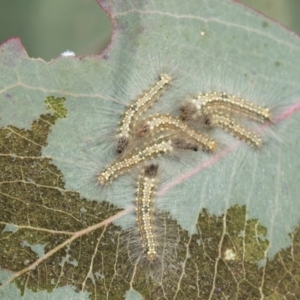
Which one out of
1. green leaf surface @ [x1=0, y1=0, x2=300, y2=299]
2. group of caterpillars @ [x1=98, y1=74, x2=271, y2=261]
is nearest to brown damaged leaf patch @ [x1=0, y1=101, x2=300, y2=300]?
green leaf surface @ [x1=0, y1=0, x2=300, y2=299]

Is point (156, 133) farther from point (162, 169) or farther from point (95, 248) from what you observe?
point (95, 248)

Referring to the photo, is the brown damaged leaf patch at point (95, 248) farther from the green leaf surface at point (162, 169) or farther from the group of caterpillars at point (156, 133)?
the group of caterpillars at point (156, 133)

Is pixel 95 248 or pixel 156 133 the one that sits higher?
pixel 156 133

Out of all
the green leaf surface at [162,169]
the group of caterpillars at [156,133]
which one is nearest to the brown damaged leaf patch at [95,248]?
the green leaf surface at [162,169]

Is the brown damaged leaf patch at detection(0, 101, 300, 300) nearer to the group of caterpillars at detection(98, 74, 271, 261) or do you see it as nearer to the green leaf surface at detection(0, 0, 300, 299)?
the green leaf surface at detection(0, 0, 300, 299)

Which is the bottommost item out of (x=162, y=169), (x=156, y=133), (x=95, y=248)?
(x=95, y=248)

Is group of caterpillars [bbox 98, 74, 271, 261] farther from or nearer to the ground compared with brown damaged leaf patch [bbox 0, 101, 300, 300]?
farther from the ground

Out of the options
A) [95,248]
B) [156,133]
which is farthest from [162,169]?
[95,248]
